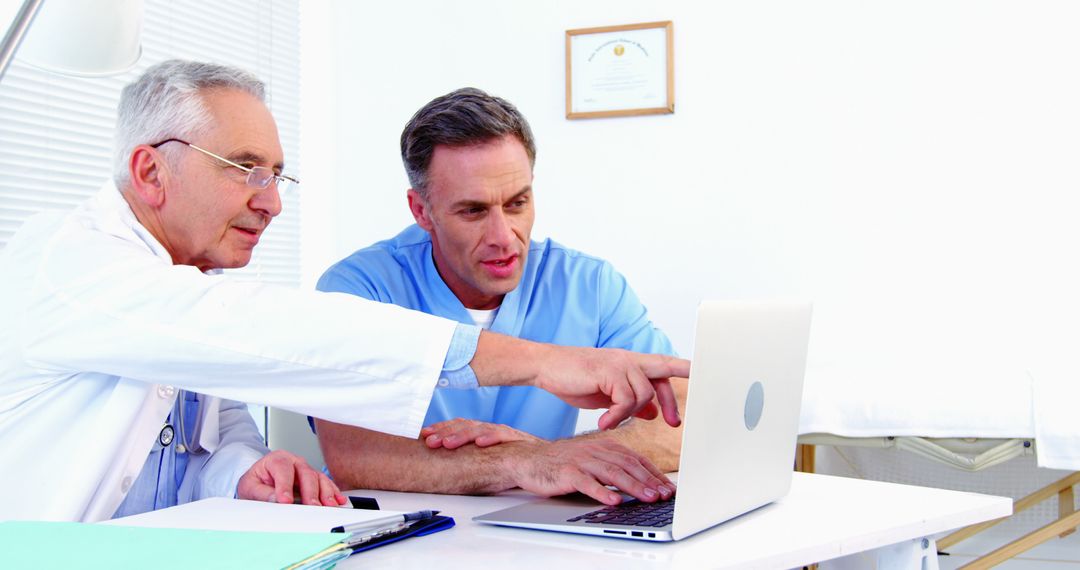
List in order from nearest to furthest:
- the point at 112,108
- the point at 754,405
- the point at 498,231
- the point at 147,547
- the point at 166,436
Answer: the point at 147,547 → the point at 754,405 → the point at 166,436 → the point at 498,231 → the point at 112,108

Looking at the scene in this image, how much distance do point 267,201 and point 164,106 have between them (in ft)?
0.61

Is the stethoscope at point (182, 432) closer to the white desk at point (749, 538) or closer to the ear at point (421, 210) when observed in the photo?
the white desk at point (749, 538)

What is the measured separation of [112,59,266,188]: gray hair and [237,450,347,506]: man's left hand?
1.44ft

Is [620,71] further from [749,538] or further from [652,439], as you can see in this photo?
[749,538]

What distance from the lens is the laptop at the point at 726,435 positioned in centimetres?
87

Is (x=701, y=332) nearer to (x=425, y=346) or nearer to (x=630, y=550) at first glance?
(x=630, y=550)

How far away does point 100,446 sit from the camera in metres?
1.11

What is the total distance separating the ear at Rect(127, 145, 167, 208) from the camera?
128cm

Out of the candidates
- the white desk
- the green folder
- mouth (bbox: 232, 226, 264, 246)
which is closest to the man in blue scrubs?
mouth (bbox: 232, 226, 264, 246)

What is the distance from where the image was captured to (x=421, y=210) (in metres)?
1.84

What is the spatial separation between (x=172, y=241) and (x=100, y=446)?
33cm

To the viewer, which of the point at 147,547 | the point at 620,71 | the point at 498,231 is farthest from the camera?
the point at 620,71

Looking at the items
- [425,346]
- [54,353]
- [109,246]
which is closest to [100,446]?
[54,353]

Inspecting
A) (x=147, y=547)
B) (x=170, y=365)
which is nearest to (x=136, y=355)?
(x=170, y=365)
